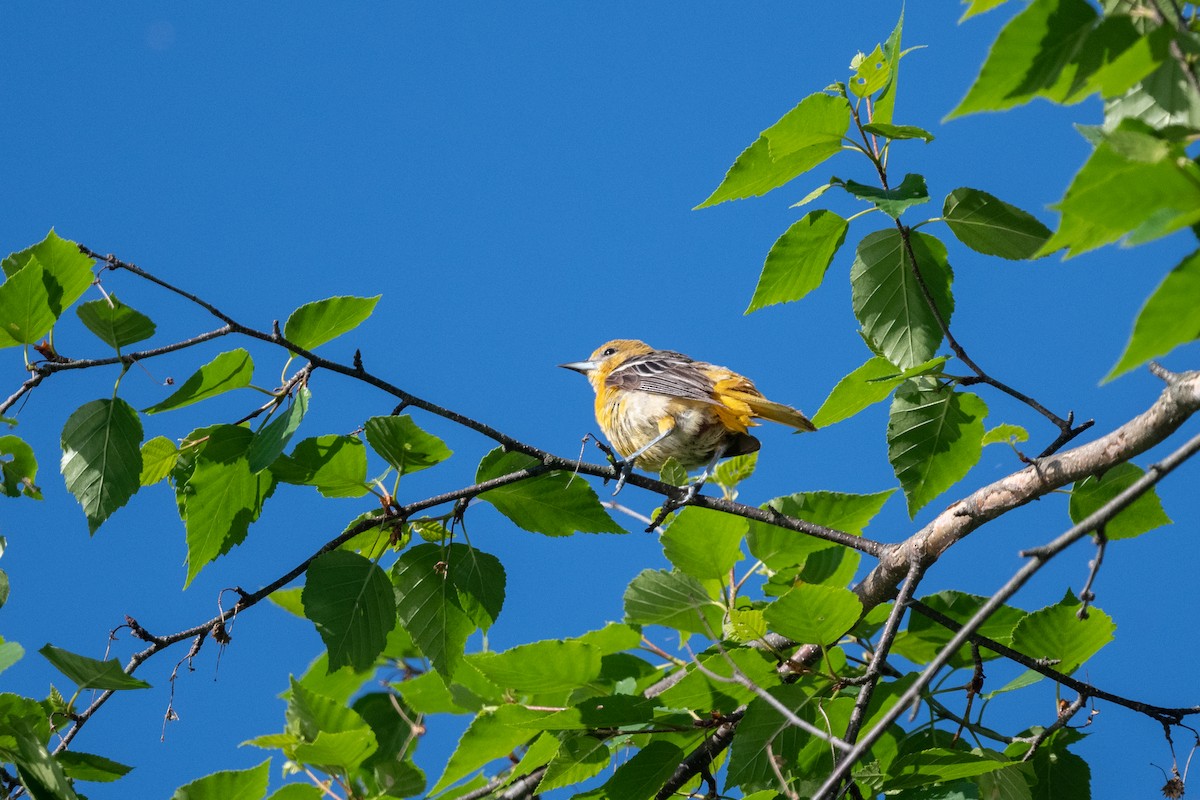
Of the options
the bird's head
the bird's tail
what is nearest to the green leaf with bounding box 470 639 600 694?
the bird's tail

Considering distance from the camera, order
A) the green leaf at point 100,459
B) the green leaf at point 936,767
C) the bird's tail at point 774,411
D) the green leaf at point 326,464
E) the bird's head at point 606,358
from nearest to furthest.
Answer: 1. the green leaf at point 936,767
2. the green leaf at point 100,459
3. the green leaf at point 326,464
4. the bird's tail at point 774,411
5. the bird's head at point 606,358

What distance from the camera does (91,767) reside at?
277 centimetres

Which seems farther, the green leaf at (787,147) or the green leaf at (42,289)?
the green leaf at (42,289)

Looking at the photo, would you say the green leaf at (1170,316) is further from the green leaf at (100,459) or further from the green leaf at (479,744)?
the green leaf at (100,459)

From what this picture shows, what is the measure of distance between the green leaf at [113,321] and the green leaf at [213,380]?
0.17 meters

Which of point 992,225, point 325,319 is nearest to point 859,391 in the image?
point 992,225

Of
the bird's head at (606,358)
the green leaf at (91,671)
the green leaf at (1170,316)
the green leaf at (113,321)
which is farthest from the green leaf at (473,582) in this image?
the bird's head at (606,358)

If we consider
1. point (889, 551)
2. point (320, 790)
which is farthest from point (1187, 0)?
point (320, 790)

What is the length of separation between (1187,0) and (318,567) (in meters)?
2.31

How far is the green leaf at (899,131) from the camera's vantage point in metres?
2.52

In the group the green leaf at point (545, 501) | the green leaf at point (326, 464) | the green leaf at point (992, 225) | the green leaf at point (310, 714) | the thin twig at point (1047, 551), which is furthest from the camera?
the green leaf at point (310, 714)

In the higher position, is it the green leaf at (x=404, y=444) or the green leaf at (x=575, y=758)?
the green leaf at (x=404, y=444)

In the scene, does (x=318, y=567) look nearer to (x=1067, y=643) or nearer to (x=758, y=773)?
(x=758, y=773)

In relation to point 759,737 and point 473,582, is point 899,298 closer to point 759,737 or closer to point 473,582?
point 759,737
